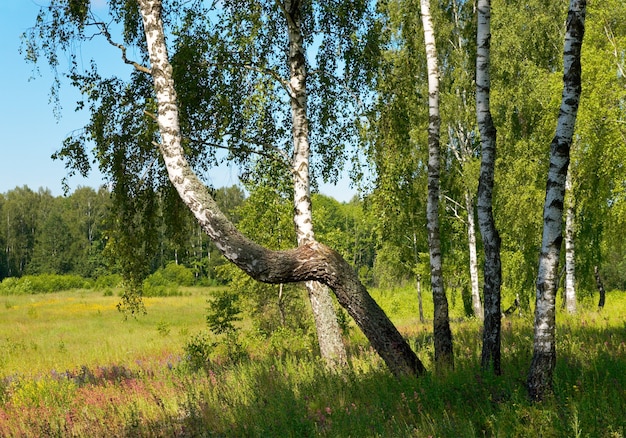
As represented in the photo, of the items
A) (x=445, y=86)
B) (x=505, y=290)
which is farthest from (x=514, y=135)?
(x=505, y=290)

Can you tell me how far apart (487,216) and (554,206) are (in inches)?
46.8

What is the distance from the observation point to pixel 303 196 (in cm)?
869

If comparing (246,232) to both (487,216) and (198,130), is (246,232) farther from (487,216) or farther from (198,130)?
(487,216)

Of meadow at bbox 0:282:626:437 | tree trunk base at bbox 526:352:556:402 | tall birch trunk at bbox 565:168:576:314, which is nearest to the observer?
meadow at bbox 0:282:626:437

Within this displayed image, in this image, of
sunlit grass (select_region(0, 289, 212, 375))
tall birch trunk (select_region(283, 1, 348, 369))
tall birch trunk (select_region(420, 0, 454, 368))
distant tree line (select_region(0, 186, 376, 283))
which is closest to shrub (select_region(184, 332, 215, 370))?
sunlit grass (select_region(0, 289, 212, 375))

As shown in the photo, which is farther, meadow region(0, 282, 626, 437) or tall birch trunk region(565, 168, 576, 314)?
tall birch trunk region(565, 168, 576, 314)

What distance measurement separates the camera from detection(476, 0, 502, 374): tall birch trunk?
6.01 metres

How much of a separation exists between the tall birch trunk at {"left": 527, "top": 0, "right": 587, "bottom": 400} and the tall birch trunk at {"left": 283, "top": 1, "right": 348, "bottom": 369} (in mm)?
3876

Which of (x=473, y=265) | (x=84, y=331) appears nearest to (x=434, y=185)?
(x=473, y=265)

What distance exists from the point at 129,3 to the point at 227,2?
1.73 metres

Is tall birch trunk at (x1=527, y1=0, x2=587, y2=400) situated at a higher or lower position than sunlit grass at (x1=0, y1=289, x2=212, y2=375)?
higher

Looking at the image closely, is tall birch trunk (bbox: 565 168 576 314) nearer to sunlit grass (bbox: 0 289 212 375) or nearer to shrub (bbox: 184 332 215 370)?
shrub (bbox: 184 332 215 370)

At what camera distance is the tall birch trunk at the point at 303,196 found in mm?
8602

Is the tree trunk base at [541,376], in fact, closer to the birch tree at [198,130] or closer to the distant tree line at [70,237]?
the birch tree at [198,130]
